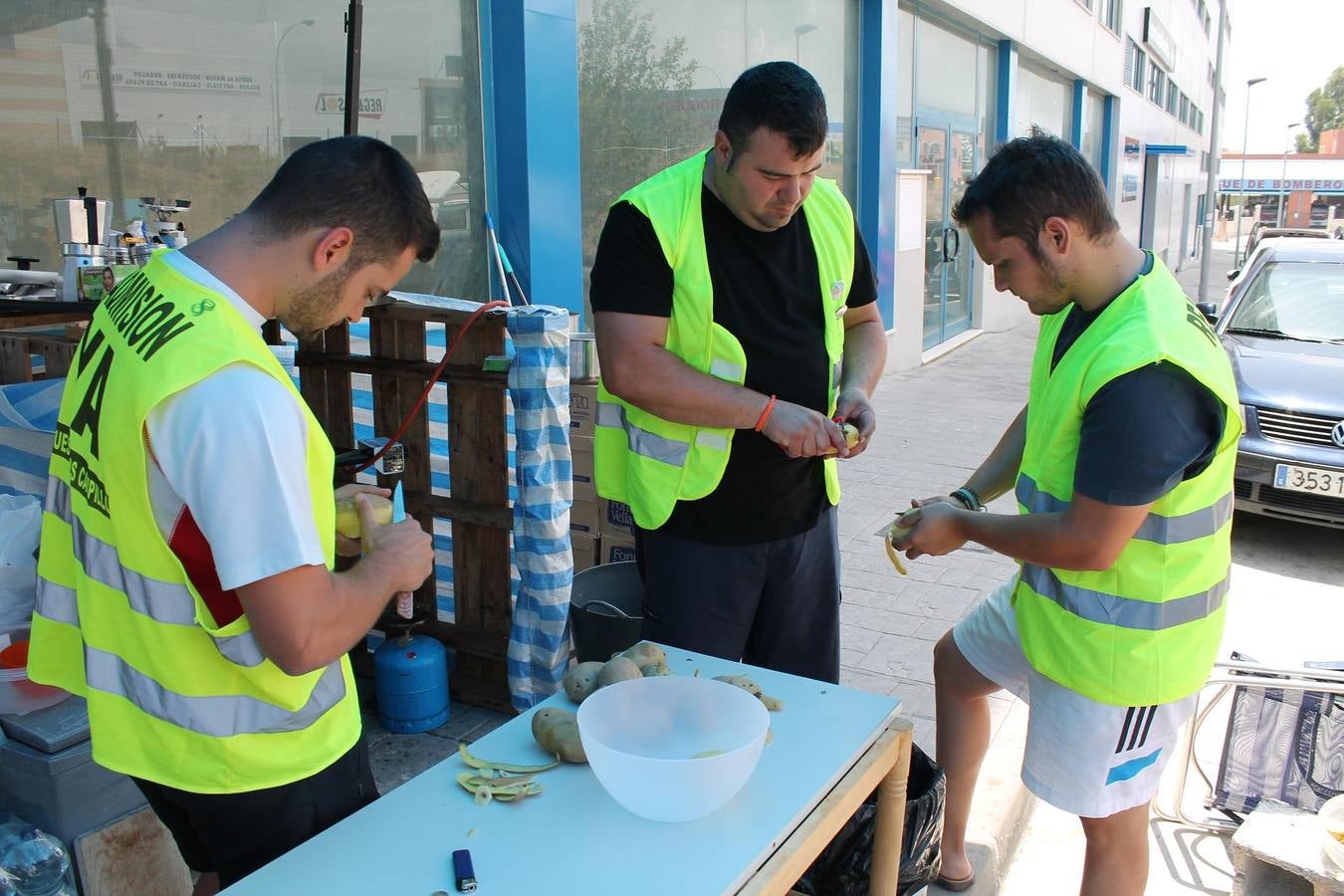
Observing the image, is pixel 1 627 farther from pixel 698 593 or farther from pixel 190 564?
pixel 698 593

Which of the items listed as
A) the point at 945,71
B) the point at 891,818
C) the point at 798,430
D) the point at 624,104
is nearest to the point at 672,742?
the point at 891,818

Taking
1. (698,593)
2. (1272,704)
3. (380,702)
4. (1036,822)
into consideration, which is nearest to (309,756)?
(698,593)

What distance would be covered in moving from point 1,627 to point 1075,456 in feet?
8.47

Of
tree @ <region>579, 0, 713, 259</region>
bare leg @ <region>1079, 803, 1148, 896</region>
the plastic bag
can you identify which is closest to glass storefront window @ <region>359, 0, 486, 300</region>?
tree @ <region>579, 0, 713, 259</region>

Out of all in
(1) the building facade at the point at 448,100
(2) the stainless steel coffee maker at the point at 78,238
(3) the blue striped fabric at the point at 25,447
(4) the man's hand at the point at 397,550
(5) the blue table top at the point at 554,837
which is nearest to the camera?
(5) the blue table top at the point at 554,837

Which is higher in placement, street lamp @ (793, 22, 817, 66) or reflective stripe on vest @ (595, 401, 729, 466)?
street lamp @ (793, 22, 817, 66)

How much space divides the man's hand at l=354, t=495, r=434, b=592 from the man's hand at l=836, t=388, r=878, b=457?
4.15 feet

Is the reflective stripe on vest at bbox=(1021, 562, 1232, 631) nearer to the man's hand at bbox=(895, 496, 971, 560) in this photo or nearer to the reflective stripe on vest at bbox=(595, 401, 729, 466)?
the man's hand at bbox=(895, 496, 971, 560)

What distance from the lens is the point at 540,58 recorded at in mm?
5922

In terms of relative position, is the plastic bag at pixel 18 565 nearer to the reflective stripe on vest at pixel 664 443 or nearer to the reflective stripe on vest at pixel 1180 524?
the reflective stripe on vest at pixel 664 443

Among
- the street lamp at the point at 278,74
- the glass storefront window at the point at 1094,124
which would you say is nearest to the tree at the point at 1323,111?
the glass storefront window at the point at 1094,124

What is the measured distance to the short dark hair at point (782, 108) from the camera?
232cm

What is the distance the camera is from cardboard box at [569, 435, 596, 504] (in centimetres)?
433

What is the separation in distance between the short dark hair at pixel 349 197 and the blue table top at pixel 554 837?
88 cm
